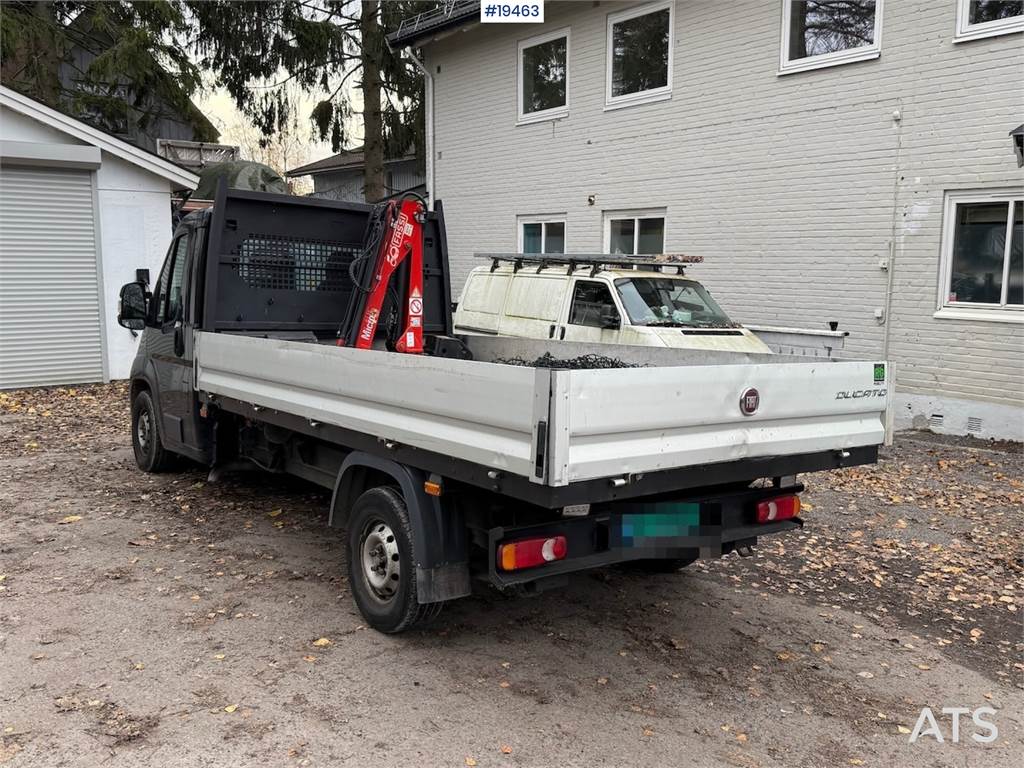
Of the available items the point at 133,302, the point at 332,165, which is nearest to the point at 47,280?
the point at 133,302

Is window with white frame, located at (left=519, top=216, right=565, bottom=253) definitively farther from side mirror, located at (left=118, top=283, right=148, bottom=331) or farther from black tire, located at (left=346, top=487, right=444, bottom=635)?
black tire, located at (left=346, top=487, right=444, bottom=635)

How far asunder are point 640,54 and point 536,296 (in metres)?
5.33

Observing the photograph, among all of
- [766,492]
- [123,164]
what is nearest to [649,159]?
[123,164]

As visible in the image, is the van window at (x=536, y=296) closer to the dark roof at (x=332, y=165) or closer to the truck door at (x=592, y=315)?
the truck door at (x=592, y=315)

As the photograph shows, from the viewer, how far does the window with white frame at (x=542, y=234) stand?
1477 cm

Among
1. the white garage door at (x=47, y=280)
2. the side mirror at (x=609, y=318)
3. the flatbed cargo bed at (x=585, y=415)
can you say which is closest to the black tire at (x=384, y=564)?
the flatbed cargo bed at (x=585, y=415)

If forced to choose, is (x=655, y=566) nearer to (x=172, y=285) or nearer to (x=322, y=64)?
(x=172, y=285)

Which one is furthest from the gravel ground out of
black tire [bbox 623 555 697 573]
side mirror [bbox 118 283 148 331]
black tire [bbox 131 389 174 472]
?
side mirror [bbox 118 283 148 331]

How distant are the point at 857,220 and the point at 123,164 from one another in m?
11.1

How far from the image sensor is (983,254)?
31.1ft

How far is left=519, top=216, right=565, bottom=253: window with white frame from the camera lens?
14.8 metres

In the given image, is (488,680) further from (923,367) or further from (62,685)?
(923,367)

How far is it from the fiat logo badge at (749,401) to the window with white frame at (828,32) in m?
8.32

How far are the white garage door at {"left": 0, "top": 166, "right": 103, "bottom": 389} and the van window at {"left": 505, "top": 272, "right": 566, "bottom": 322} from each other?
7.30 m
